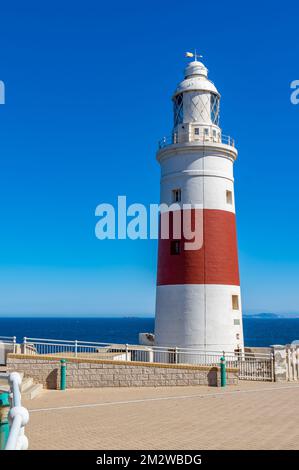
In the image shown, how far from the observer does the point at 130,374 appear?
18.1m

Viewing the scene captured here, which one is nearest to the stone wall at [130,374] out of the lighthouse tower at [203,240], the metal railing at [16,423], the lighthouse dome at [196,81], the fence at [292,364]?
the fence at [292,364]

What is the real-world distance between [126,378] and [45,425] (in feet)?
22.3

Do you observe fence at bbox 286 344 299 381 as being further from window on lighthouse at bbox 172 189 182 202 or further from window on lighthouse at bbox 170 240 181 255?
window on lighthouse at bbox 172 189 182 202

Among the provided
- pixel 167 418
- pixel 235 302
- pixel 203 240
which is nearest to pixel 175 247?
pixel 203 240

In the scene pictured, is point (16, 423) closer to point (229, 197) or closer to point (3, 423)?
point (3, 423)

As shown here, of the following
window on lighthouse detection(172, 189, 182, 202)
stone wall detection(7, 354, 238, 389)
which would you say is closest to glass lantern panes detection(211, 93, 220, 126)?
window on lighthouse detection(172, 189, 182, 202)

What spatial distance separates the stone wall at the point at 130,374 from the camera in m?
18.1

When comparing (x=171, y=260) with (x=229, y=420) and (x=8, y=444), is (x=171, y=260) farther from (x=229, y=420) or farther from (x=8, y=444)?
(x=8, y=444)

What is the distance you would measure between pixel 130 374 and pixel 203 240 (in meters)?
7.53

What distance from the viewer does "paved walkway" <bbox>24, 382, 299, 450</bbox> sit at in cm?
983

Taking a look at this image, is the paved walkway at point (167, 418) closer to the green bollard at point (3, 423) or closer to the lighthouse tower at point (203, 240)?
the green bollard at point (3, 423)

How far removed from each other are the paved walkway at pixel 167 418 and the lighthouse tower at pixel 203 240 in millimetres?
5204

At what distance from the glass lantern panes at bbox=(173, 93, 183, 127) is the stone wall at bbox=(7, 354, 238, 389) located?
1241 centimetres
